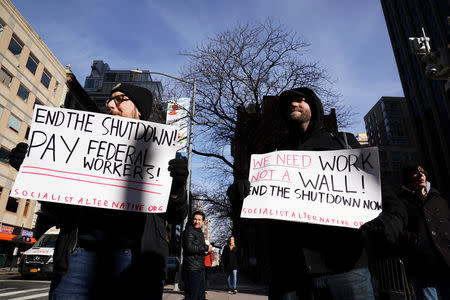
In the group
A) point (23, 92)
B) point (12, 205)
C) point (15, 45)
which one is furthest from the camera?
point (23, 92)

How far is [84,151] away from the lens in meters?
2.22

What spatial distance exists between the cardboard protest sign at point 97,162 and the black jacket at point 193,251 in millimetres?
3395

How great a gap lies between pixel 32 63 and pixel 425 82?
39.0 meters

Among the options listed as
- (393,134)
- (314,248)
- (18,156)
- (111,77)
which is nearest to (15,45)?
(18,156)

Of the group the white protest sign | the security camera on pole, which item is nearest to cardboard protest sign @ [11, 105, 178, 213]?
the security camera on pole

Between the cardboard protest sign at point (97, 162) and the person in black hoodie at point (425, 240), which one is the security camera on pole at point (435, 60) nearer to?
the person in black hoodie at point (425, 240)

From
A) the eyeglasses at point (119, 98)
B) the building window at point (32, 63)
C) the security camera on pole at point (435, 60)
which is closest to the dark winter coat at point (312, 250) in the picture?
the eyeglasses at point (119, 98)

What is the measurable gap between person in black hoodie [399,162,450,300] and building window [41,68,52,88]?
104ft

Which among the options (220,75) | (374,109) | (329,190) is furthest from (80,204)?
(374,109)

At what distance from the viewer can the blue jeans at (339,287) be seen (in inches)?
65.5

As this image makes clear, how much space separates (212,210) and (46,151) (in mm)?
18347

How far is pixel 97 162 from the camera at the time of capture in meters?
2.20

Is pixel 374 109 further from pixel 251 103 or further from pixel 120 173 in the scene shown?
pixel 120 173

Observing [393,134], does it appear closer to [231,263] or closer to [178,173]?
[231,263]
